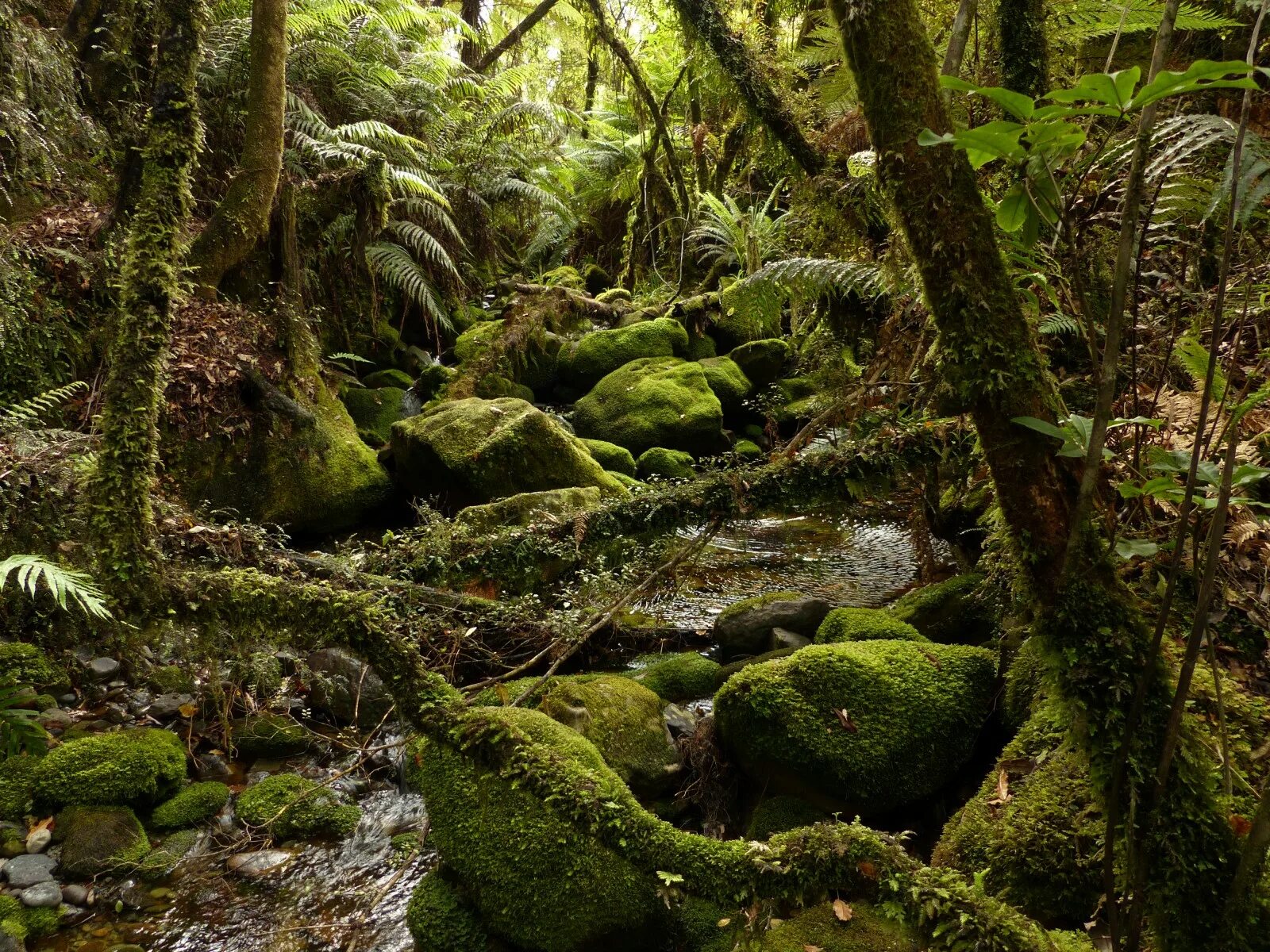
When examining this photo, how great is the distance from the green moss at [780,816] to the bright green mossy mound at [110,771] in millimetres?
2703

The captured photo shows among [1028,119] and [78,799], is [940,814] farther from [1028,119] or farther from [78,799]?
[78,799]

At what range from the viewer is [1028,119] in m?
1.27

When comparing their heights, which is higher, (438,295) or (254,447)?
(438,295)

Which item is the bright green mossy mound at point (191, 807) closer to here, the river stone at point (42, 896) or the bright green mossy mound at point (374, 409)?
the river stone at point (42, 896)

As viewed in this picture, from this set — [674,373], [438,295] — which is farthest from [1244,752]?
[438,295]

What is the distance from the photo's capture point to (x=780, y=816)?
305 centimetres

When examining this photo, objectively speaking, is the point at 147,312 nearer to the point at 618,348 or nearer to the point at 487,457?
the point at 487,457

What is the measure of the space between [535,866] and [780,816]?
1118 millimetres

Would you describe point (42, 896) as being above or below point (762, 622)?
below

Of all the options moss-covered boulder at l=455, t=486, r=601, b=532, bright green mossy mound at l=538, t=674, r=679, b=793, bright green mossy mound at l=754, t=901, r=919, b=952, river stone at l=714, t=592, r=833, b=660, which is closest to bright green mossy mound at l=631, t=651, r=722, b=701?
river stone at l=714, t=592, r=833, b=660

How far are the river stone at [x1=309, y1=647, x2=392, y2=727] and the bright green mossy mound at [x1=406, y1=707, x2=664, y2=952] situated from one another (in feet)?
Result: 5.52

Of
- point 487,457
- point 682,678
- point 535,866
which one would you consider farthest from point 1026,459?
point 487,457

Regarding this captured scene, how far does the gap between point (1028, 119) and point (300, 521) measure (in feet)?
19.5

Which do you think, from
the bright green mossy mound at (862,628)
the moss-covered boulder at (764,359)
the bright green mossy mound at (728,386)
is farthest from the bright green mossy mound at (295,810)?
the moss-covered boulder at (764,359)
